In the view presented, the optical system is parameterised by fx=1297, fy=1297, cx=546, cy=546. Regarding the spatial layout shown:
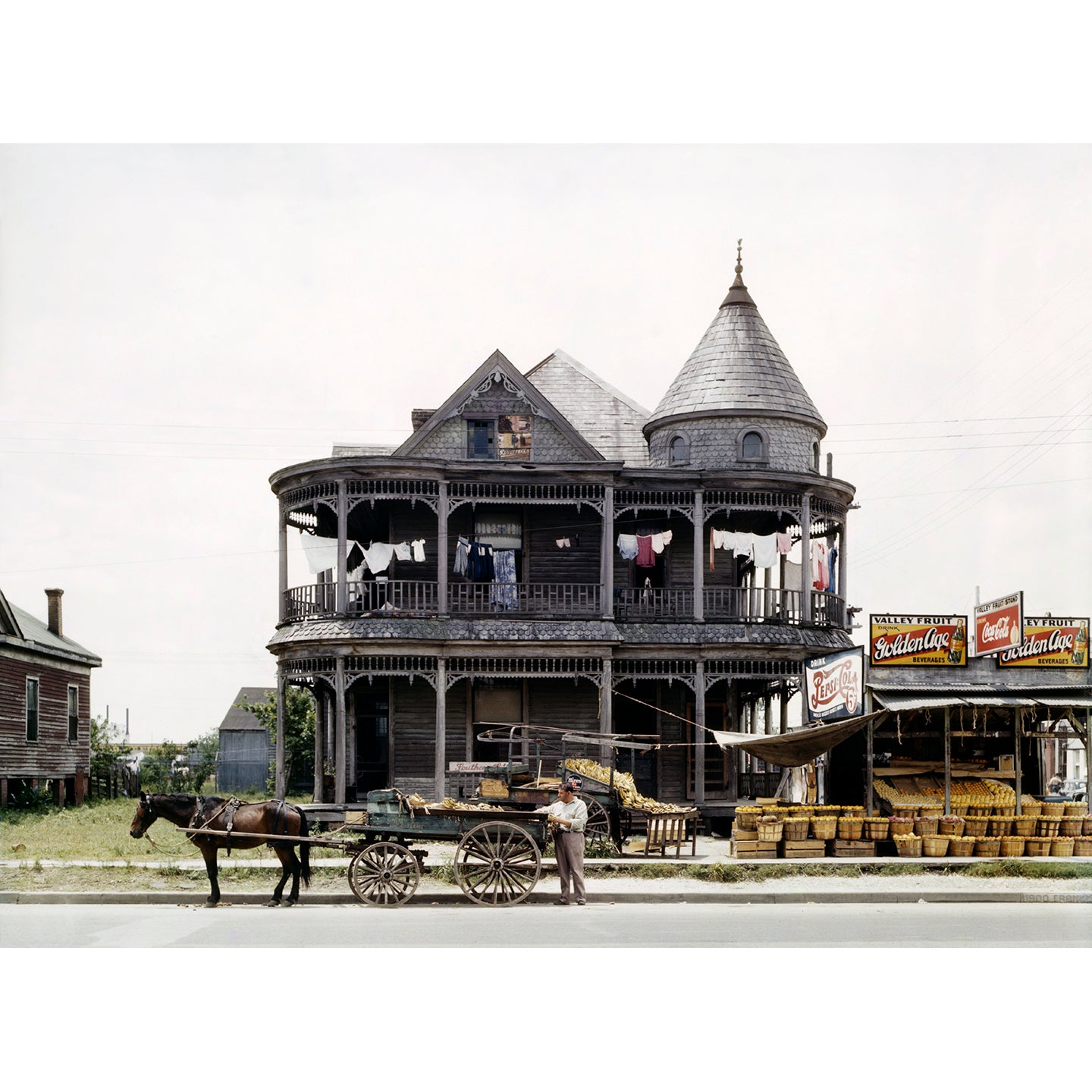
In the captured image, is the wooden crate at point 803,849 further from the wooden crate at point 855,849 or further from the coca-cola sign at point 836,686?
the coca-cola sign at point 836,686

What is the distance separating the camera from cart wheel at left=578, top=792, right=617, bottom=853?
20.1 meters

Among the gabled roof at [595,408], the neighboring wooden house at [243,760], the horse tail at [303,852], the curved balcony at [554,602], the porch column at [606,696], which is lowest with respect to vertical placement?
the neighboring wooden house at [243,760]

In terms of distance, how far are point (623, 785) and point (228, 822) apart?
7.11m

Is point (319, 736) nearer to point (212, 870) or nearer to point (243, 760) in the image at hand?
point (212, 870)

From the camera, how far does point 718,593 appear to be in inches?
1097

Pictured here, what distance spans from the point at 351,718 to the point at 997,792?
514 inches

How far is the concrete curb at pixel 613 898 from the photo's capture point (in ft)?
54.1

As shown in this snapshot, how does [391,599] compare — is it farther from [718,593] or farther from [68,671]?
[68,671]

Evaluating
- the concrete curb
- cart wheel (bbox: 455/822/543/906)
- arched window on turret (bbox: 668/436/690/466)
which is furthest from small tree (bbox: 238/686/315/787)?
cart wheel (bbox: 455/822/543/906)

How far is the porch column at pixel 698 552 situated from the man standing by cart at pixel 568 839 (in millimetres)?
10907

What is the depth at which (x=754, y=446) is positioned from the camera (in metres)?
29.6

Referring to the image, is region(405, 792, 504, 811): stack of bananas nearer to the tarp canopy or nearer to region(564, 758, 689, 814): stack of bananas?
region(564, 758, 689, 814): stack of bananas

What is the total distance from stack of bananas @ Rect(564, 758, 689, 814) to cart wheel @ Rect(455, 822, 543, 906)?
4.06 metres

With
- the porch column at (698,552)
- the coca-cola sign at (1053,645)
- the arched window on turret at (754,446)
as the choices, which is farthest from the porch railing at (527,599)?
the coca-cola sign at (1053,645)
